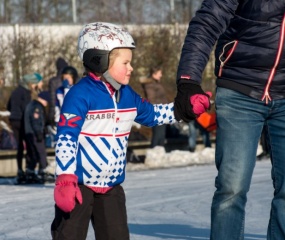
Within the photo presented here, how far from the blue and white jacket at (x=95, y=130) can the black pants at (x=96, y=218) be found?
0.20 ft

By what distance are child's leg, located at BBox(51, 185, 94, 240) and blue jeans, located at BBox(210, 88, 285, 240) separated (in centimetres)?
68

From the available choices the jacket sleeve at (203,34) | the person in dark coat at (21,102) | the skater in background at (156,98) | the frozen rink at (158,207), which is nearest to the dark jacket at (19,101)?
the person in dark coat at (21,102)

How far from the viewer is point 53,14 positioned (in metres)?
29.0

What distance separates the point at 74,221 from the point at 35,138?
8789 millimetres

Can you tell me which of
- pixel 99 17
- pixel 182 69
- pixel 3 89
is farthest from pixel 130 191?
pixel 99 17

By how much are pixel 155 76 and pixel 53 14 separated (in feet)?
38.3

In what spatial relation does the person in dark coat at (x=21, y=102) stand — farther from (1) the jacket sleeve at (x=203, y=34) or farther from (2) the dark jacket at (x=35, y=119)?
(1) the jacket sleeve at (x=203, y=34)

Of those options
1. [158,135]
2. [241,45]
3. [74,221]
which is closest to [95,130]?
[74,221]

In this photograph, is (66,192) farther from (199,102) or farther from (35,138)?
(35,138)

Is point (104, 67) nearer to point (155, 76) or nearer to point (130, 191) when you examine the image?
point (130, 191)

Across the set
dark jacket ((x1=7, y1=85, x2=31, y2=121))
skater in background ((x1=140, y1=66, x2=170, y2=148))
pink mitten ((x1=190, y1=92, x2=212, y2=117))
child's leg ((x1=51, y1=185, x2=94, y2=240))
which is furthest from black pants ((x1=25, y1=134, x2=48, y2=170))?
pink mitten ((x1=190, y1=92, x2=212, y2=117))

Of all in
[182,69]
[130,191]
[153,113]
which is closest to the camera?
[182,69]

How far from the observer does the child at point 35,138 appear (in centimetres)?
1423

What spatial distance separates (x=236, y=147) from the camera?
5.76m
